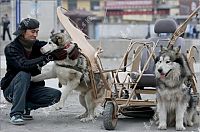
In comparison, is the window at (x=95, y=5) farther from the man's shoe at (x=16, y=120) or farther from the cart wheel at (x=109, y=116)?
the cart wheel at (x=109, y=116)

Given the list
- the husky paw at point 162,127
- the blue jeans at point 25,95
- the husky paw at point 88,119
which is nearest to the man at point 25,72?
the blue jeans at point 25,95

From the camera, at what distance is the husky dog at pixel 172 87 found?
20.9ft

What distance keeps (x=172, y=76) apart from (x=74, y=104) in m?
2.87

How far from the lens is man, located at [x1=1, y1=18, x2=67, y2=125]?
260 inches

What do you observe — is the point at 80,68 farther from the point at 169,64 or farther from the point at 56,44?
the point at 169,64

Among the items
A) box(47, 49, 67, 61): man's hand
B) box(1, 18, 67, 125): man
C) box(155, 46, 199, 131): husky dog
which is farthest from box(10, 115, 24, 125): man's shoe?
box(155, 46, 199, 131): husky dog

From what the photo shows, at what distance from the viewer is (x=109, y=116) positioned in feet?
20.8

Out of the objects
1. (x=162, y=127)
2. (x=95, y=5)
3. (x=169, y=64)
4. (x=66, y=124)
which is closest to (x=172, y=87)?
(x=169, y=64)

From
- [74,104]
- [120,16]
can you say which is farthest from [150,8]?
[74,104]

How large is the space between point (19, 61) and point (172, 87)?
78.9 inches

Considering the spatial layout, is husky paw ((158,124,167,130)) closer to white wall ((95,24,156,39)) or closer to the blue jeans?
the blue jeans

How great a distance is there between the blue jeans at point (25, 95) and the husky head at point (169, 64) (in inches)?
58.6

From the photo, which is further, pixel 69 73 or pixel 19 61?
pixel 69 73

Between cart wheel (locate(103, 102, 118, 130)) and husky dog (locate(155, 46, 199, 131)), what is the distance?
0.62 m
